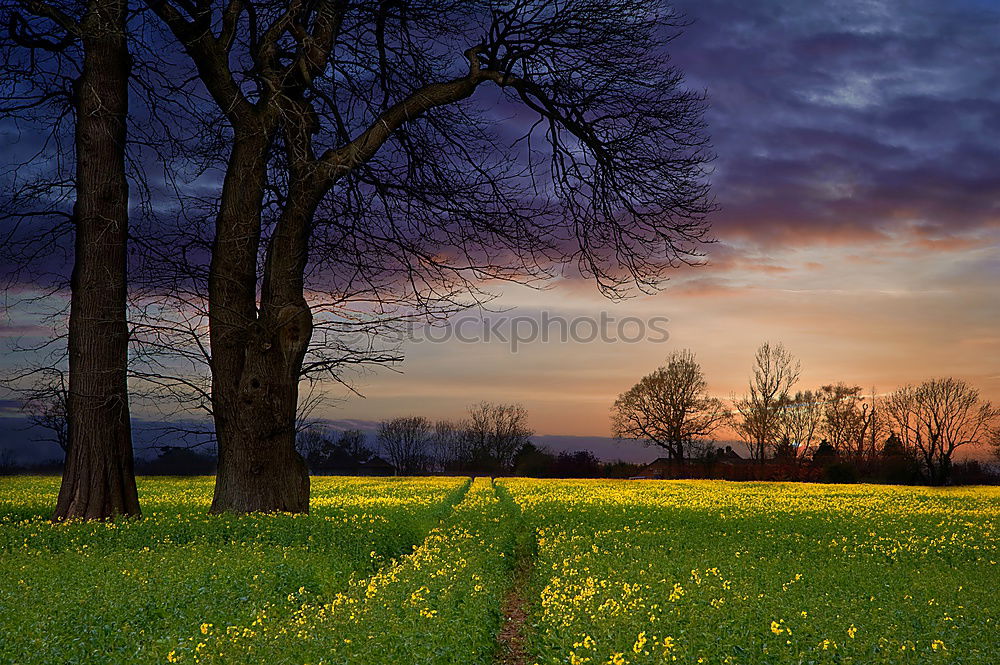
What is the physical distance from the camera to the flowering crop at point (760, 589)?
286 inches

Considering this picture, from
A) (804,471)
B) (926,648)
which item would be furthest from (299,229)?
(804,471)

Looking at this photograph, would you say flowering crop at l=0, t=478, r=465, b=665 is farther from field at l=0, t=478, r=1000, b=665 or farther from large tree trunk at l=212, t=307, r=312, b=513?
large tree trunk at l=212, t=307, r=312, b=513

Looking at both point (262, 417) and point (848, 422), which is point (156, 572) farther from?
point (848, 422)

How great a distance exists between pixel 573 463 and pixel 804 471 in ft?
55.7

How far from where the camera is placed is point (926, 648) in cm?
759

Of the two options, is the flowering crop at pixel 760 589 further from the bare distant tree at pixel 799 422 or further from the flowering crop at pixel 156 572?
the bare distant tree at pixel 799 422

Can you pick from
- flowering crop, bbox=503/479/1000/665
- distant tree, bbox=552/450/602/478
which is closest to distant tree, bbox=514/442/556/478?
distant tree, bbox=552/450/602/478

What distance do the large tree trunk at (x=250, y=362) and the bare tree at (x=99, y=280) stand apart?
181 cm

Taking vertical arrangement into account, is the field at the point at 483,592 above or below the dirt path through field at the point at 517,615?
above

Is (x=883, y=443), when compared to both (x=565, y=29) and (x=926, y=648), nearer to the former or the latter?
(x=565, y=29)

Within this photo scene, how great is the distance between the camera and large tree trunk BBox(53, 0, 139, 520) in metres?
15.2

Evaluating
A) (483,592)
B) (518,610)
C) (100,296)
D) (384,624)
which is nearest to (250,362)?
(100,296)

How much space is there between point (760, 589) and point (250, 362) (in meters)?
10.5

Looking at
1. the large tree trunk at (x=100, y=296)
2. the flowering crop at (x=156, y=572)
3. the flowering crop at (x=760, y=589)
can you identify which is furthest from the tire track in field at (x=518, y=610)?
the large tree trunk at (x=100, y=296)
